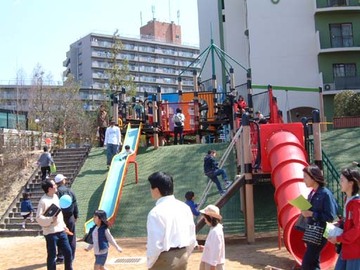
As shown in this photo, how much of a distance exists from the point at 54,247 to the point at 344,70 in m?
30.3

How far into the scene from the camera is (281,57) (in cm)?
3353

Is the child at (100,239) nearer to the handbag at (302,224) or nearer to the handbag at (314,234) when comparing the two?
the handbag at (302,224)

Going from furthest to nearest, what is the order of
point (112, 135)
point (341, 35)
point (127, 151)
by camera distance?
point (341, 35)
point (112, 135)
point (127, 151)

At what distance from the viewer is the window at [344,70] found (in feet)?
111

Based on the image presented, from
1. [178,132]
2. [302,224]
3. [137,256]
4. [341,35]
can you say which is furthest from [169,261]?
[341,35]

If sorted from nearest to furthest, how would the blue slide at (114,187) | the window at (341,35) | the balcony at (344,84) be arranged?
1. the blue slide at (114,187)
2. the balcony at (344,84)
3. the window at (341,35)

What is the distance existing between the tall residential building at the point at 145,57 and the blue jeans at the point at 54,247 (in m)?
77.2

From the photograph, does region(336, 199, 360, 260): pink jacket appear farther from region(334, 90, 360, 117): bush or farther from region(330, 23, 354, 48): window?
region(330, 23, 354, 48): window

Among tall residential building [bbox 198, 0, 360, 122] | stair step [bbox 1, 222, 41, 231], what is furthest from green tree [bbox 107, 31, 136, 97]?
stair step [bbox 1, 222, 41, 231]

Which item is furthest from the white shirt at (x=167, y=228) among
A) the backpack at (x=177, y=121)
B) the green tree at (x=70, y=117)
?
the green tree at (x=70, y=117)

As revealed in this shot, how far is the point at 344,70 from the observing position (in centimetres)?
3412

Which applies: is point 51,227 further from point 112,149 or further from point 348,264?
point 112,149

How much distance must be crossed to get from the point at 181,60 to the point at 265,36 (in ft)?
225

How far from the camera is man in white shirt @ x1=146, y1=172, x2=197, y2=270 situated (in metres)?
4.09
